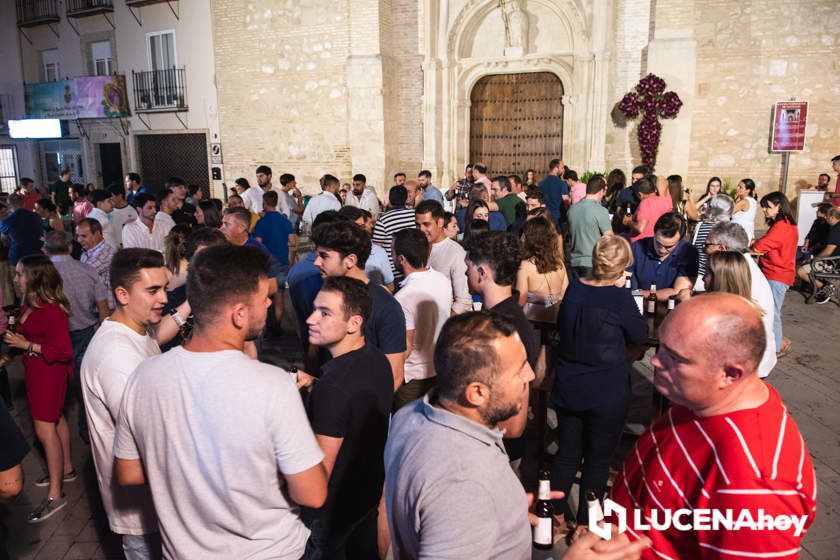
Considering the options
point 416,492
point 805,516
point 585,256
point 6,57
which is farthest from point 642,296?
point 6,57

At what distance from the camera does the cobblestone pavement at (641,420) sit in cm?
338

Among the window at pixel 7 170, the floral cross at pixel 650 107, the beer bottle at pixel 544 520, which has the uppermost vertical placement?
the floral cross at pixel 650 107

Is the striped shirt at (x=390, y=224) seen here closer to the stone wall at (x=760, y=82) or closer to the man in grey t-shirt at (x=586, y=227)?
the man in grey t-shirt at (x=586, y=227)

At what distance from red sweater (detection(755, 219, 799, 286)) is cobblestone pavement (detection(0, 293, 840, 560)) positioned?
905 millimetres

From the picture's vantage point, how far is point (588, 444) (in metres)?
3.23

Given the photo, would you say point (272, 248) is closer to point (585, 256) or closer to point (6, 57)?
point (585, 256)

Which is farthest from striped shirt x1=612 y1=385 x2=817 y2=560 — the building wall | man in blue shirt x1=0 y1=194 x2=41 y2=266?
the building wall

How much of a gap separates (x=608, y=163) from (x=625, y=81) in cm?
171

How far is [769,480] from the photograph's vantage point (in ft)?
4.76

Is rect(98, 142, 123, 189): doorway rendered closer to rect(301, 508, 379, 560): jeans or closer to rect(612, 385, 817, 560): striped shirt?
rect(301, 508, 379, 560): jeans

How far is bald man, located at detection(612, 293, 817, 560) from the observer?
145 cm

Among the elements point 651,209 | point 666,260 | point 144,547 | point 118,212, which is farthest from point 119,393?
point 118,212

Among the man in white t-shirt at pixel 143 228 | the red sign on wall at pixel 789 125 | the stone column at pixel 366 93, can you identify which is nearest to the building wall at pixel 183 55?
the stone column at pixel 366 93

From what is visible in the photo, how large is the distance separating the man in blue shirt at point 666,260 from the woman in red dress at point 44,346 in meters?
4.08
